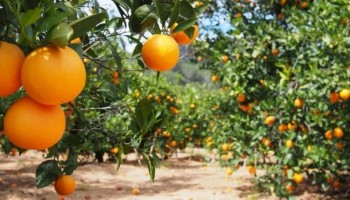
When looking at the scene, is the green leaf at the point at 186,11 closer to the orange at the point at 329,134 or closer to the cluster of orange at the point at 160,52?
the cluster of orange at the point at 160,52

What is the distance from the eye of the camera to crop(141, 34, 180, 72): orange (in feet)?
3.82

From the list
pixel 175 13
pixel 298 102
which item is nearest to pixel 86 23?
pixel 175 13

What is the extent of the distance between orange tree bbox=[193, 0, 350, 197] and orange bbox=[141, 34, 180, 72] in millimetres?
3102

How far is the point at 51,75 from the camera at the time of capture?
77cm

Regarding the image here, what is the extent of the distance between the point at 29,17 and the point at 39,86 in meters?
0.14

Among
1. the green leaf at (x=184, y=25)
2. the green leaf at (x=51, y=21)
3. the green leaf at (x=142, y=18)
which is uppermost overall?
the green leaf at (x=142, y=18)

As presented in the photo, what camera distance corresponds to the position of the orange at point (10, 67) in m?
0.79

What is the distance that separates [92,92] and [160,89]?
364 inches

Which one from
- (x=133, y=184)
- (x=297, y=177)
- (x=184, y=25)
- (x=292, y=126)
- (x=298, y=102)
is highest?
(x=298, y=102)

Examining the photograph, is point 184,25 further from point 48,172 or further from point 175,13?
point 48,172

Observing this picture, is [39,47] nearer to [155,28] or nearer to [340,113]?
[155,28]

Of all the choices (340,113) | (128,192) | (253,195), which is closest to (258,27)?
(340,113)

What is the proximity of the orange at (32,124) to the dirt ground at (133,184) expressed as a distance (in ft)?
14.9

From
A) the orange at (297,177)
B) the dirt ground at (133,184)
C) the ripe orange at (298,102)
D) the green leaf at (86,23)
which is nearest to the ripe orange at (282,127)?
the ripe orange at (298,102)
